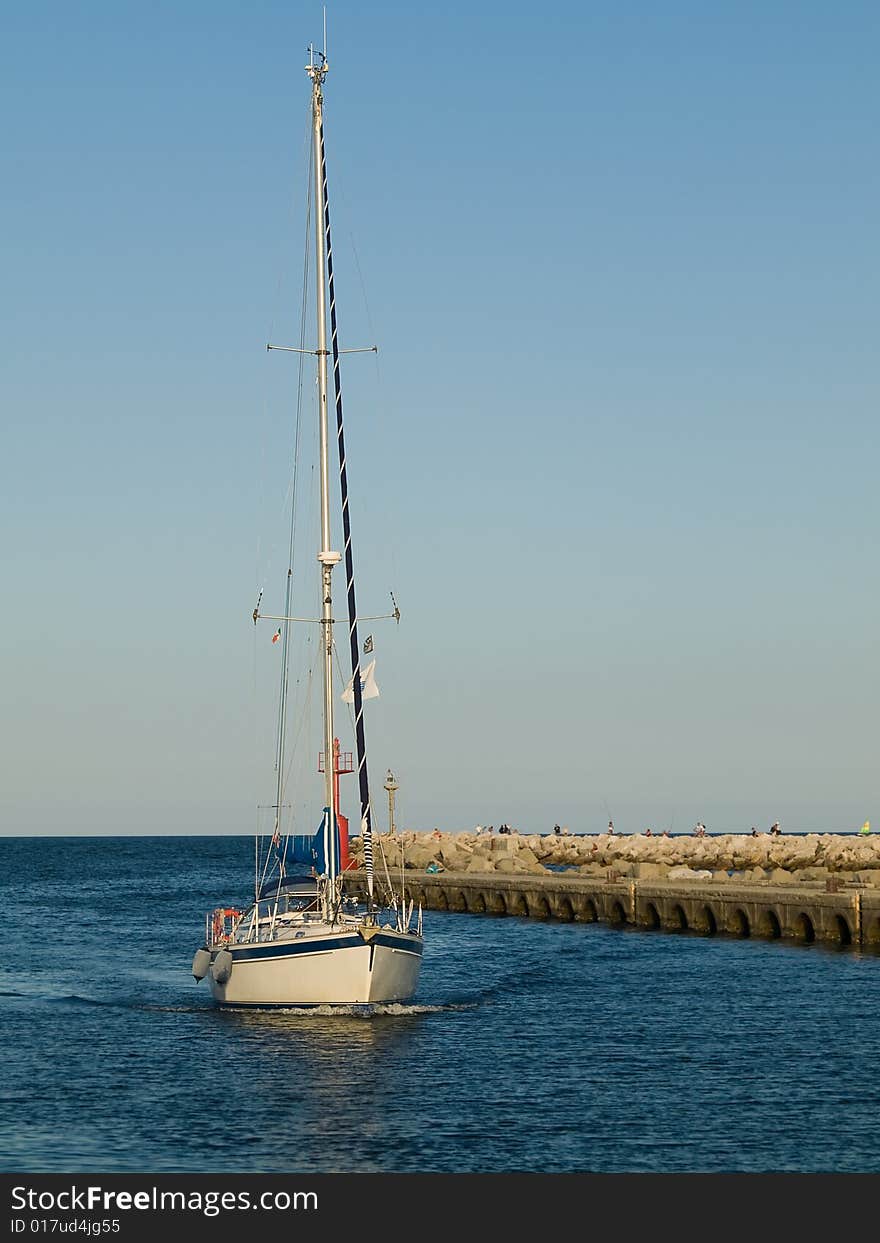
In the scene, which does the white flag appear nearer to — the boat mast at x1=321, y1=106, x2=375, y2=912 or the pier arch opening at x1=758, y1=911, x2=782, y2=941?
the boat mast at x1=321, y1=106, x2=375, y2=912

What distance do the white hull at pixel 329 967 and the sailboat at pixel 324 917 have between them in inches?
1.0

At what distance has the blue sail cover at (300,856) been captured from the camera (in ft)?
144

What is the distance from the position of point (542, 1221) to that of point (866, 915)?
37466 mm

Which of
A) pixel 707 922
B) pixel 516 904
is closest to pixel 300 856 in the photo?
pixel 707 922

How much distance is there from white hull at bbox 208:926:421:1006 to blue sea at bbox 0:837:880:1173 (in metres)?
0.61

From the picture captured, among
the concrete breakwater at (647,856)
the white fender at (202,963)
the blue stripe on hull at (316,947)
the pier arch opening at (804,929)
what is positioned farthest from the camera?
the concrete breakwater at (647,856)

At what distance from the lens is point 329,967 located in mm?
40938

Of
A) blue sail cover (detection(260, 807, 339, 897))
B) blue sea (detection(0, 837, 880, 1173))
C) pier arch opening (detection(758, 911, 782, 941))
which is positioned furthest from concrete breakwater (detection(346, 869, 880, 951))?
blue sail cover (detection(260, 807, 339, 897))

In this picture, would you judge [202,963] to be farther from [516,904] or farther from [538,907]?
[516,904]

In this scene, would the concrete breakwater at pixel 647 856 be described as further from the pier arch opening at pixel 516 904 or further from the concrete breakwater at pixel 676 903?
the pier arch opening at pixel 516 904

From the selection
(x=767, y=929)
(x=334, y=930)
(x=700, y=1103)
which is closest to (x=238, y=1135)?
(x=700, y=1103)

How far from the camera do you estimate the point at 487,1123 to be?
3041 centimetres

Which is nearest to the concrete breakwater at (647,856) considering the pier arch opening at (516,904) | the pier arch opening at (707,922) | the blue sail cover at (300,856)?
the pier arch opening at (516,904)

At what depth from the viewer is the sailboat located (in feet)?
135
